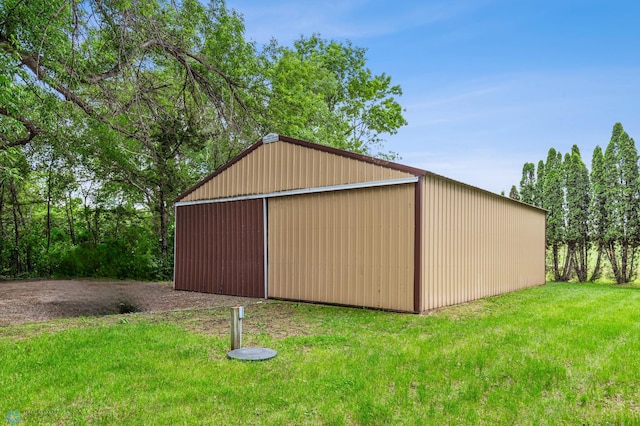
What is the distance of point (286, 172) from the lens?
924cm

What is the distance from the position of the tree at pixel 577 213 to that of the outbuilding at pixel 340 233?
17.3ft

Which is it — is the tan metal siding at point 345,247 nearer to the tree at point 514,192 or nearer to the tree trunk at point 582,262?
the tree trunk at point 582,262

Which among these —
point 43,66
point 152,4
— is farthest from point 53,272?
point 152,4

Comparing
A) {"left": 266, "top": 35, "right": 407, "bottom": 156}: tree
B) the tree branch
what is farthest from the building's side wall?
{"left": 266, "top": 35, "right": 407, "bottom": 156}: tree

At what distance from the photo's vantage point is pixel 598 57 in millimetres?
11672

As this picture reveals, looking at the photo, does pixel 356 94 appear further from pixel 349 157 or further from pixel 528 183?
pixel 349 157

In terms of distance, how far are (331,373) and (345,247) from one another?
443cm

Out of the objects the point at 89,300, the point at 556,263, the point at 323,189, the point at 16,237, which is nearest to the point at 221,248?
the point at 89,300

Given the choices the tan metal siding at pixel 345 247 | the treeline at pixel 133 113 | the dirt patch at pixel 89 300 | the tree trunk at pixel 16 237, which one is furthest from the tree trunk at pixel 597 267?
the tree trunk at pixel 16 237

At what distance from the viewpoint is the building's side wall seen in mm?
7613

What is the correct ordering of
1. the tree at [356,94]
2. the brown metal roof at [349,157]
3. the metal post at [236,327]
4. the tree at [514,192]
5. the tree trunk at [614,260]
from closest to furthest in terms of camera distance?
the metal post at [236,327] → the brown metal roof at [349,157] → the tree trunk at [614,260] → the tree at [514,192] → the tree at [356,94]

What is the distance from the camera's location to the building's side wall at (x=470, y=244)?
25.0ft

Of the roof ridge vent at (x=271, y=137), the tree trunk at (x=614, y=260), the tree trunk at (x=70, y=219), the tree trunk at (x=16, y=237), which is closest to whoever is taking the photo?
the roof ridge vent at (x=271, y=137)

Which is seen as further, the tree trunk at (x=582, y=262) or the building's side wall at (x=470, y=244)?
the tree trunk at (x=582, y=262)
